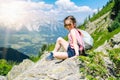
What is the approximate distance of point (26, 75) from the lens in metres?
13.3

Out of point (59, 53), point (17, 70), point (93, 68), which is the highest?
point (59, 53)

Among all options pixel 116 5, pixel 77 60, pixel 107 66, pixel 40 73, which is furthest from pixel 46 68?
pixel 116 5

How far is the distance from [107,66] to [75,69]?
1217 millimetres

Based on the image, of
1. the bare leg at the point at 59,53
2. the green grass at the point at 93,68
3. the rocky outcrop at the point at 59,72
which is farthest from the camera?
the bare leg at the point at 59,53

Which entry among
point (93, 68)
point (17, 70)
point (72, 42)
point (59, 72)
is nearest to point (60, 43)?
→ point (72, 42)

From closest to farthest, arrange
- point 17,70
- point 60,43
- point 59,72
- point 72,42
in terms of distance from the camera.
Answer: point 59,72, point 72,42, point 60,43, point 17,70

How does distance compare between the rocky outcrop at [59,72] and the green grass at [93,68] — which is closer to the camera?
the green grass at [93,68]

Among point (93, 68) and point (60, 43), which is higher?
point (60, 43)

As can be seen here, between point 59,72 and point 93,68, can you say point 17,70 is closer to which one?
point 59,72

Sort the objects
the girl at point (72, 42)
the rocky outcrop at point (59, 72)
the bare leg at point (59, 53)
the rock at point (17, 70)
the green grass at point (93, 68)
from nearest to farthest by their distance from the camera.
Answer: the green grass at point (93, 68) < the rocky outcrop at point (59, 72) < the girl at point (72, 42) < the bare leg at point (59, 53) < the rock at point (17, 70)

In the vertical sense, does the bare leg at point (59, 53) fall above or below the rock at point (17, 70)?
above

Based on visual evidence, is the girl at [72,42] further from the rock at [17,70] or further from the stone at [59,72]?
the rock at [17,70]

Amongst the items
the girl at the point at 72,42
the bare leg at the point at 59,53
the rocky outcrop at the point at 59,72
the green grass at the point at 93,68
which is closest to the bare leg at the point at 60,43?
the bare leg at the point at 59,53

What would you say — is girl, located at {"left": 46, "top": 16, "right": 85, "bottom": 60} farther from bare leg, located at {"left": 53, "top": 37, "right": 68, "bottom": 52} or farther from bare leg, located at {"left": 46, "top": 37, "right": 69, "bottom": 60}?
bare leg, located at {"left": 53, "top": 37, "right": 68, "bottom": 52}
